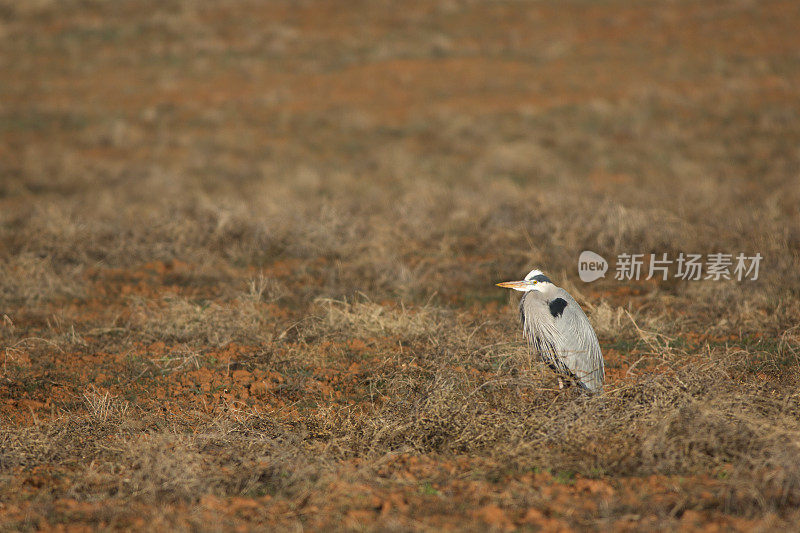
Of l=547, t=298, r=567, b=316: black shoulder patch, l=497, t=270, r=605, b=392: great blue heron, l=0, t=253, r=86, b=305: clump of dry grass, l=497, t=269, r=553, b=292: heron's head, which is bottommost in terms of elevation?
l=0, t=253, r=86, b=305: clump of dry grass

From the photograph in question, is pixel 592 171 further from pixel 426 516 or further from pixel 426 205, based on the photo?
pixel 426 516

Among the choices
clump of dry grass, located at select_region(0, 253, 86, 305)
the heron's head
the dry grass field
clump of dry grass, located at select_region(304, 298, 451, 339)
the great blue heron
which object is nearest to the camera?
the dry grass field

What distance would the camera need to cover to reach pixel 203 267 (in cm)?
848

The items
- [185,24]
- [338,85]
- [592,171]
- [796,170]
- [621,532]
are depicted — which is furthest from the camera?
[185,24]

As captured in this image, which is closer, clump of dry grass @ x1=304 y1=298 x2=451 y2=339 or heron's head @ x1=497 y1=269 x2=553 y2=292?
heron's head @ x1=497 y1=269 x2=553 y2=292

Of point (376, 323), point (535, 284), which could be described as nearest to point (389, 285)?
point (376, 323)

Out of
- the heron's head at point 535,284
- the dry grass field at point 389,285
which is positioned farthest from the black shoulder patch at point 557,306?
the dry grass field at point 389,285

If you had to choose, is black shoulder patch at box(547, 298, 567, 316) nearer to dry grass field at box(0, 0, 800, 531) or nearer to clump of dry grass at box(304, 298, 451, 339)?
dry grass field at box(0, 0, 800, 531)

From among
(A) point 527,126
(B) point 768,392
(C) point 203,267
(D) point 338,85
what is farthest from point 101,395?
(D) point 338,85

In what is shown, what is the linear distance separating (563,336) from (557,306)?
0.20 m

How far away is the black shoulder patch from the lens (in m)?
4.99

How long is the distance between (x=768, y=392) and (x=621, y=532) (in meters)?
2.08

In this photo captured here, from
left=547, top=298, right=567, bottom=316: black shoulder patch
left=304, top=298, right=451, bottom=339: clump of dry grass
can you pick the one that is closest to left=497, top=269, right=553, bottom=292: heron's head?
left=547, top=298, right=567, bottom=316: black shoulder patch

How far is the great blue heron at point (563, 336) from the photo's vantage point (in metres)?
4.99
